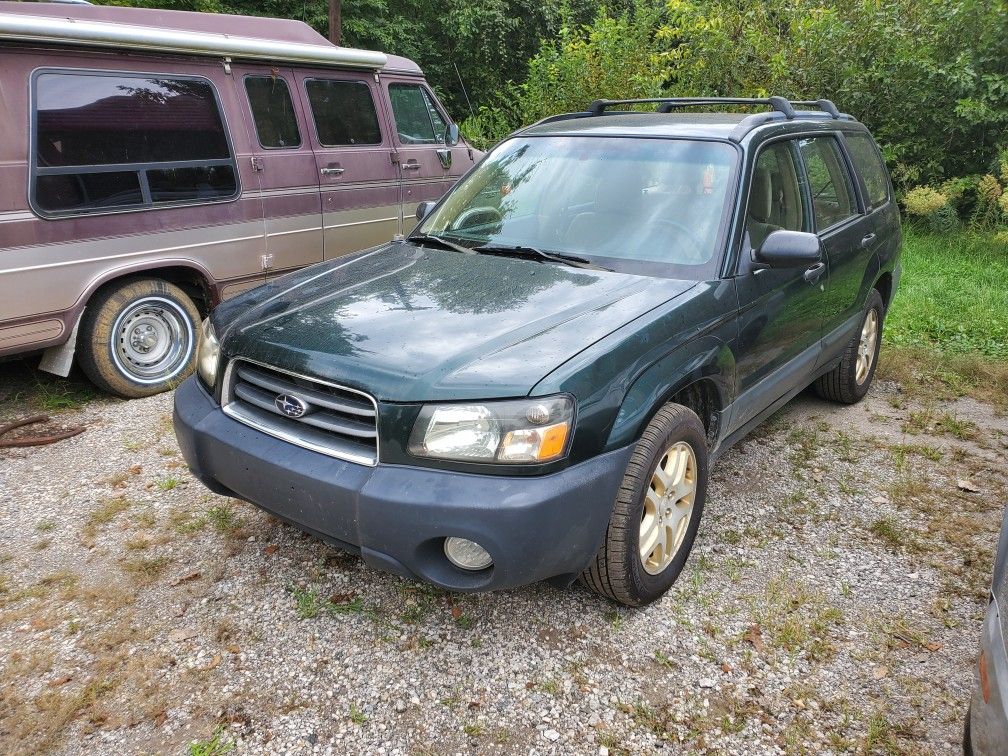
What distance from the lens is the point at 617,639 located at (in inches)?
113

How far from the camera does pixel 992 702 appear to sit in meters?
1.79

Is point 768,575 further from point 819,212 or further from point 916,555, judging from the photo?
point 819,212

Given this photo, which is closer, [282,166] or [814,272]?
[814,272]

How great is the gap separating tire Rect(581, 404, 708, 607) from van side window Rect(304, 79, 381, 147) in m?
4.50

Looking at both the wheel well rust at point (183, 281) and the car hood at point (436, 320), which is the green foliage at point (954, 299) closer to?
the car hood at point (436, 320)

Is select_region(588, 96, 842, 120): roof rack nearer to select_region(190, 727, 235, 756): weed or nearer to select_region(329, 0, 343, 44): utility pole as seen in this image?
select_region(190, 727, 235, 756): weed

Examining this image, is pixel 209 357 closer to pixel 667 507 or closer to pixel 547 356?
pixel 547 356

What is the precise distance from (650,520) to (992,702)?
128cm

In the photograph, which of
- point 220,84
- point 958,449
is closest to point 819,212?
point 958,449

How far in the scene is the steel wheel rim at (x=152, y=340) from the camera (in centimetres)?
510

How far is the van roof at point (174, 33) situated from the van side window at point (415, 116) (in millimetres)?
308

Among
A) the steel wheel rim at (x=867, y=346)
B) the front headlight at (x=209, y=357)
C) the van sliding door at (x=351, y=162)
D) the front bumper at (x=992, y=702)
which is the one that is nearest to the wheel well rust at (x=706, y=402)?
the front bumper at (x=992, y=702)

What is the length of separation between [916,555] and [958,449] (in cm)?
141

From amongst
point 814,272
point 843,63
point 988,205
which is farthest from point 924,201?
point 814,272
